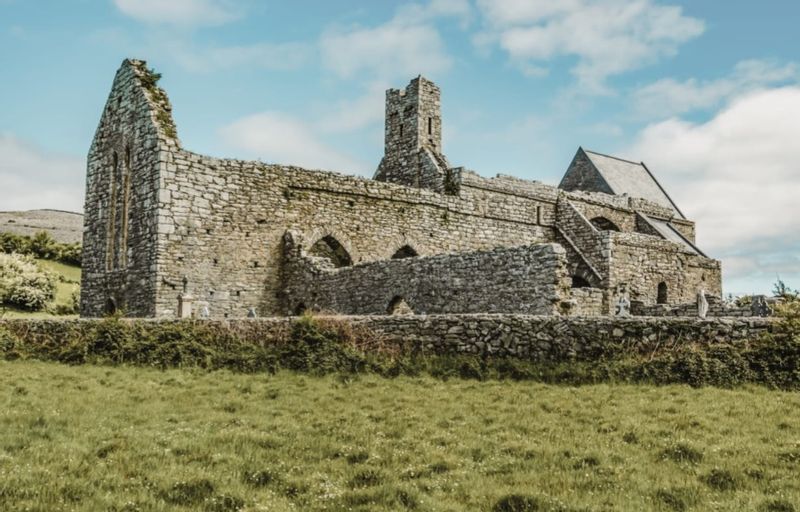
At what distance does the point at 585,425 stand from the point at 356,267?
12843 millimetres

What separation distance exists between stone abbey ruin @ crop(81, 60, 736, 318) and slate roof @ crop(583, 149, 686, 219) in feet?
36.2

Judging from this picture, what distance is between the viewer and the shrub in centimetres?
3350

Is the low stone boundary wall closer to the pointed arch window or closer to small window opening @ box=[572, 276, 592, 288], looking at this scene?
the pointed arch window

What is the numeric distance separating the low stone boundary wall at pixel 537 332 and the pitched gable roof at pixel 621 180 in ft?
92.5

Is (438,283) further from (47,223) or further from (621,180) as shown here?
(47,223)

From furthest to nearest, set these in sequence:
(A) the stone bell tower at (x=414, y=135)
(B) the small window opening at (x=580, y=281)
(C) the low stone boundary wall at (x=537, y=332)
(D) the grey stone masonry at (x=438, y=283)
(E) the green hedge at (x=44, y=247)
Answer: (E) the green hedge at (x=44, y=247)
(A) the stone bell tower at (x=414, y=135)
(B) the small window opening at (x=580, y=281)
(D) the grey stone masonry at (x=438, y=283)
(C) the low stone boundary wall at (x=537, y=332)

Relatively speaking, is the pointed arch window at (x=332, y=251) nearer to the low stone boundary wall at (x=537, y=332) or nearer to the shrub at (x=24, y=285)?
the low stone boundary wall at (x=537, y=332)

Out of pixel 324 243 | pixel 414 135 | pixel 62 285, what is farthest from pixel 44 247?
pixel 324 243

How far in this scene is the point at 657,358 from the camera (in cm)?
1220

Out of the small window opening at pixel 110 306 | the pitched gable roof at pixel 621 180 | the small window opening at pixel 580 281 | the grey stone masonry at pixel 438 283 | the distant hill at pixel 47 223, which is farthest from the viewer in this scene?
the distant hill at pixel 47 223

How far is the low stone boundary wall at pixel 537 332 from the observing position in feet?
40.9

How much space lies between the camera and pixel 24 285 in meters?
34.3

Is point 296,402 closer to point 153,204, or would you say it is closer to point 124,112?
point 153,204

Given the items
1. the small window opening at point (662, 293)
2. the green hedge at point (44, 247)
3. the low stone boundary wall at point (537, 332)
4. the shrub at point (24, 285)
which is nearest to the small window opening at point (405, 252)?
the small window opening at point (662, 293)
